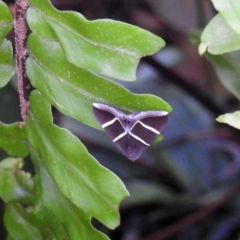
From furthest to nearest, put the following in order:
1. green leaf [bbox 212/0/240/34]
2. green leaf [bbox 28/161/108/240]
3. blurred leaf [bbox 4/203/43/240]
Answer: blurred leaf [bbox 4/203/43/240]
green leaf [bbox 28/161/108/240]
green leaf [bbox 212/0/240/34]

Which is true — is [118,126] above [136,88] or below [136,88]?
above

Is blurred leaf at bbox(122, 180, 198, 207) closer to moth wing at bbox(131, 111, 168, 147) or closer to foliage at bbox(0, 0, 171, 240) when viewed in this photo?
foliage at bbox(0, 0, 171, 240)

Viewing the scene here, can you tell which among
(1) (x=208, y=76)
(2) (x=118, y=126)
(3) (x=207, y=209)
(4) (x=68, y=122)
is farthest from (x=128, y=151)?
(1) (x=208, y=76)

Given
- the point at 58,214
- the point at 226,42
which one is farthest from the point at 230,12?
the point at 58,214

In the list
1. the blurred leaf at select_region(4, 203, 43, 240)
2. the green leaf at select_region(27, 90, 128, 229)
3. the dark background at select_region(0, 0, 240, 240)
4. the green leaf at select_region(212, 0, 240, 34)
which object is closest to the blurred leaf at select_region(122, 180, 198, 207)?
the dark background at select_region(0, 0, 240, 240)

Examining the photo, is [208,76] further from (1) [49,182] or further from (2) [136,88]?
(1) [49,182]

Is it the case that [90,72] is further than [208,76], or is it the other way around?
[208,76]
